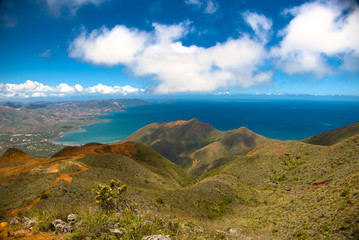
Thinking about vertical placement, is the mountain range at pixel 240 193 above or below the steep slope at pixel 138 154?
above

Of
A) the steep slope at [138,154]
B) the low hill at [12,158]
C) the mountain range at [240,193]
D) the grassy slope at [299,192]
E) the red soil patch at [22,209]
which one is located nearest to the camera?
the grassy slope at [299,192]

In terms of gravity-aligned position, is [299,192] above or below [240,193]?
above

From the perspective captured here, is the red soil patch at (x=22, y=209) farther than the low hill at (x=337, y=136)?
No

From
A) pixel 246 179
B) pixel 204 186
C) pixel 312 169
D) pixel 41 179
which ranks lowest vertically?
pixel 246 179

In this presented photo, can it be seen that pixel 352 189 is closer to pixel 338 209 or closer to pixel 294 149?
pixel 338 209

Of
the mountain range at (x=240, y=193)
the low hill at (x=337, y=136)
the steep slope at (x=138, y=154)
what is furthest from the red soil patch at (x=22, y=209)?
the low hill at (x=337, y=136)

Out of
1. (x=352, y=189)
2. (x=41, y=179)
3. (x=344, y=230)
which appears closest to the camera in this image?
(x=344, y=230)

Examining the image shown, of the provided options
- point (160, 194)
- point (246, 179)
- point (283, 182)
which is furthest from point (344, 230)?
point (246, 179)

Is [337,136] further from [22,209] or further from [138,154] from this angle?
[22,209]

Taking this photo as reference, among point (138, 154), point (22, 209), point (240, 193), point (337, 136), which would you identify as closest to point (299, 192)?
point (240, 193)

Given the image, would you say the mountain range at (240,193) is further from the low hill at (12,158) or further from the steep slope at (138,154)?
the steep slope at (138,154)

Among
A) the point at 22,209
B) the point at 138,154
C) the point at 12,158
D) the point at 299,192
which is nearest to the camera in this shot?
the point at 22,209
